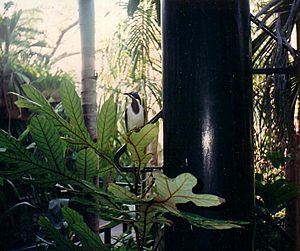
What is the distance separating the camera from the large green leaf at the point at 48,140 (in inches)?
14.9

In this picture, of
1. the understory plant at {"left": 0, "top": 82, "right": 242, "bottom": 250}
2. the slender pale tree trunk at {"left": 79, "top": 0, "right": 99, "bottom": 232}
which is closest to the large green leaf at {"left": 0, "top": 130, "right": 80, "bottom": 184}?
the understory plant at {"left": 0, "top": 82, "right": 242, "bottom": 250}

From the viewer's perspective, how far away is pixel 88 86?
2049mm

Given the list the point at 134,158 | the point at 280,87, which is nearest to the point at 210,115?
the point at 134,158

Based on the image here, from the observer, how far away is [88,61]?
6.87 ft

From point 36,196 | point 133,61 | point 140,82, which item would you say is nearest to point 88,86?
point 133,61

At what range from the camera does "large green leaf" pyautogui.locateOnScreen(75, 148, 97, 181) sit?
16.1 inches

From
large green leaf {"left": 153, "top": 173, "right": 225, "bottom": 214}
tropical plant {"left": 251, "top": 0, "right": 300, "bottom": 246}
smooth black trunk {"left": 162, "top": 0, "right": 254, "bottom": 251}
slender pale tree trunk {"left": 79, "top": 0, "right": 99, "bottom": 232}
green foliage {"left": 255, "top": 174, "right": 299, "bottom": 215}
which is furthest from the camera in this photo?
slender pale tree trunk {"left": 79, "top": 0, "right": 99, "bottom": 232}

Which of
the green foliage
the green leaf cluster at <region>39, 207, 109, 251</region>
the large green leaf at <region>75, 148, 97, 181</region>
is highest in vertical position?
the large green leaf at <region>75, 148, 97, 181</region>

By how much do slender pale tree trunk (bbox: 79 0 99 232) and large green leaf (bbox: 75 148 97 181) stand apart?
4.98 feet

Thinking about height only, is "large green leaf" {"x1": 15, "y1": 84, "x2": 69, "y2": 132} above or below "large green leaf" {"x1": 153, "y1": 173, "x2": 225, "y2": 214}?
above

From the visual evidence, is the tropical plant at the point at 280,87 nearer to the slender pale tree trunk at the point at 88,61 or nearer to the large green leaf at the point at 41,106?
the large green leaf at the point at 41,106

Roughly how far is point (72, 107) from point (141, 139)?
8 centimetres

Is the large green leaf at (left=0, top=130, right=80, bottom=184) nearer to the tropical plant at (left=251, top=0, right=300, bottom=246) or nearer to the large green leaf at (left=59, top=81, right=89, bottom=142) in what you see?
the large green leaf at (left=59, top=81, right=89, bottom=142)

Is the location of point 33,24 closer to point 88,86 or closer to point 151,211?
point 88,86
